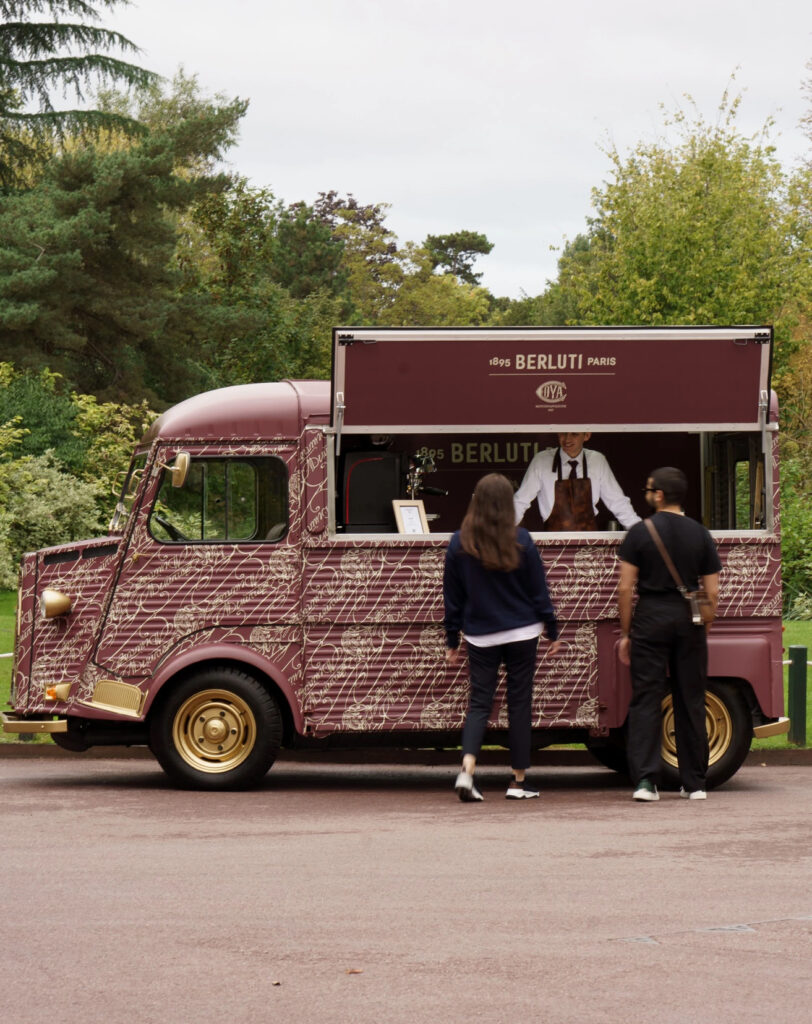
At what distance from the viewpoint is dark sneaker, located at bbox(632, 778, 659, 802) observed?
391 inches

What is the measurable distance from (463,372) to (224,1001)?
5.61 metres

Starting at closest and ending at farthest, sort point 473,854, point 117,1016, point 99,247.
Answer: point 117,1016, point 473,854, point 99,247

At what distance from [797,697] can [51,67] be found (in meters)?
31.9

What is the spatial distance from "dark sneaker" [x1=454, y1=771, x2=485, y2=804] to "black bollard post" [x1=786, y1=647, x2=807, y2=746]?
3.39m

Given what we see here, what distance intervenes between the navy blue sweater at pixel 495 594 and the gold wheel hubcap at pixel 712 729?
1147mm

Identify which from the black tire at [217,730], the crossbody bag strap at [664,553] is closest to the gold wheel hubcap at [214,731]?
the black tire at [217,730]

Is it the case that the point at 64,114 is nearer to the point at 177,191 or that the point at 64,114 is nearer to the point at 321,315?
the point at 177,191

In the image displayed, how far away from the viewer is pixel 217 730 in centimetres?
1036

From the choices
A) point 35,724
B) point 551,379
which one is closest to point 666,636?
point 551,379

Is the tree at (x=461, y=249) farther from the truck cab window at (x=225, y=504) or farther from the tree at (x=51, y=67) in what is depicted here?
the truck cab window at (x=225, y=504)

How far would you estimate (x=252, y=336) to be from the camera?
46219 mm

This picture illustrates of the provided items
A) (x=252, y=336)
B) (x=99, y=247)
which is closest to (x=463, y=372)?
(x=99, y=247)

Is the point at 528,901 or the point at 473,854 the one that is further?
the point at 473,854

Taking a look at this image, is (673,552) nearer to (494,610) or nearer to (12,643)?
(494,610)
